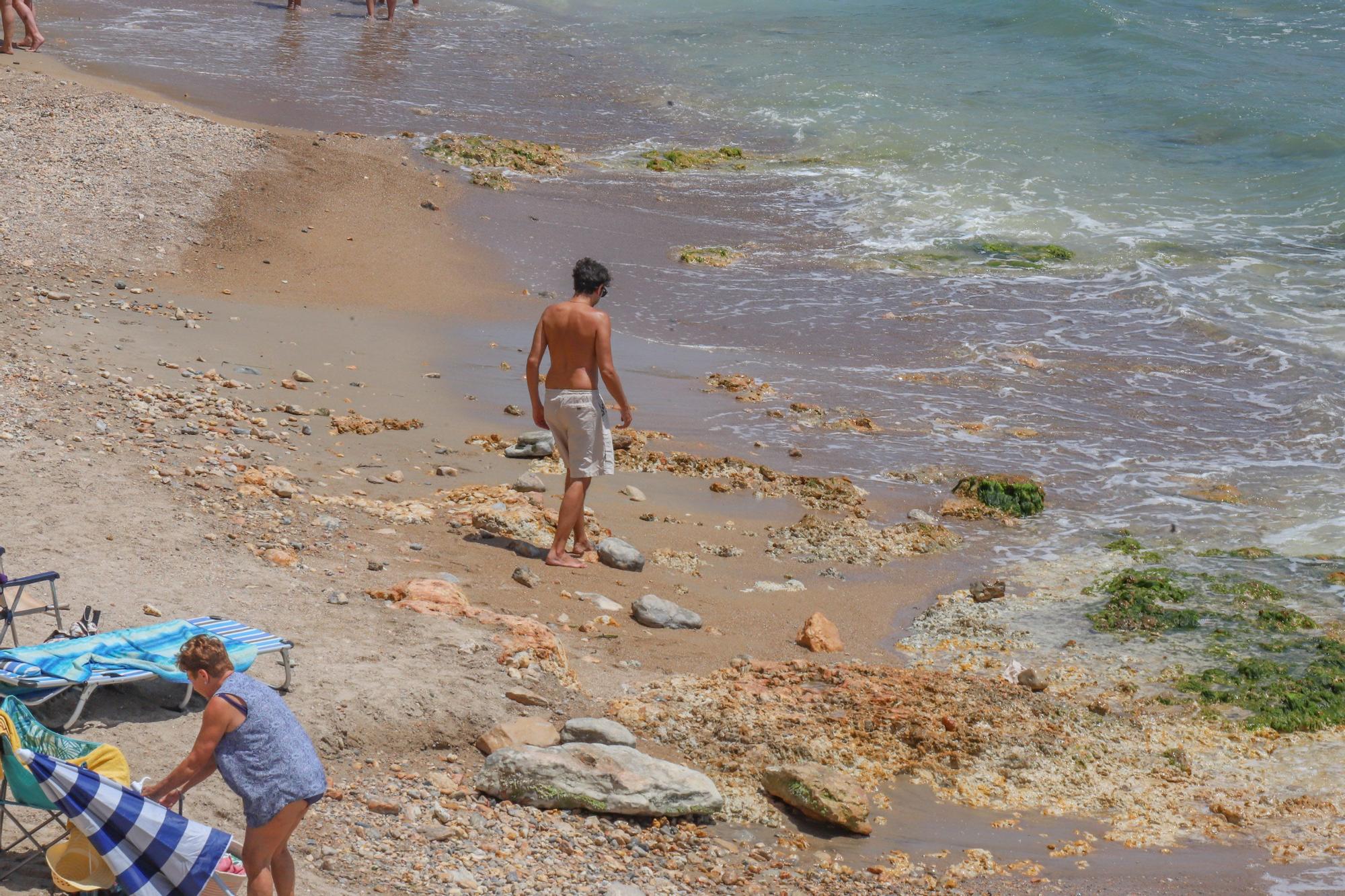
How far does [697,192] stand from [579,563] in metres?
11.1

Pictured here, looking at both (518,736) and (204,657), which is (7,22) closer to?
(518,736)

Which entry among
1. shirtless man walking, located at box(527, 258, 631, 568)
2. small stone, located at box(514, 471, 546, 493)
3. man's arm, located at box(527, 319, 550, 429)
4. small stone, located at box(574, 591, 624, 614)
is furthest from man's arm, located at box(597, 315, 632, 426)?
small stone, located at box(514, 471, 546, 493)

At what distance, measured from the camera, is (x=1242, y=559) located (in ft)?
29.3

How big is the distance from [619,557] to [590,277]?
1.77m

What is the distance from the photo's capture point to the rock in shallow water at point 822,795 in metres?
5.61

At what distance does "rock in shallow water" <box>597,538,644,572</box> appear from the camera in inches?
318

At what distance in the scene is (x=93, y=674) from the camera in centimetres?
509

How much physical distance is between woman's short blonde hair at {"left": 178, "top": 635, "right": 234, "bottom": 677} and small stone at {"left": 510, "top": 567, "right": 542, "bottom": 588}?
11.1ft

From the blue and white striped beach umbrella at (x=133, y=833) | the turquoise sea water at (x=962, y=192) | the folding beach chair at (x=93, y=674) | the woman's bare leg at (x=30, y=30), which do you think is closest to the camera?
the blue and white striped beach umbrella at (x=133, y=833)

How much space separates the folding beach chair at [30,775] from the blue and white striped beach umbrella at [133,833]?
4.0 inches

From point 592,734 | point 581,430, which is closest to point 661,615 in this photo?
point 581,430

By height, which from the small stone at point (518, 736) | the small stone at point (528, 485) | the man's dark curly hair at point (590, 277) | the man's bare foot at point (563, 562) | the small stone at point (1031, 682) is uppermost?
the man's dark curly hair at point (590, 277)

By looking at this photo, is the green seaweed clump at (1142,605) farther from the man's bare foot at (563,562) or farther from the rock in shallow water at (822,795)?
the man's bare foot at (563,562)

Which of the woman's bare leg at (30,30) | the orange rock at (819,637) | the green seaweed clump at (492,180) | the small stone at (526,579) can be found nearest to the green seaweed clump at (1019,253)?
the green seaweed clump at (492,180)
